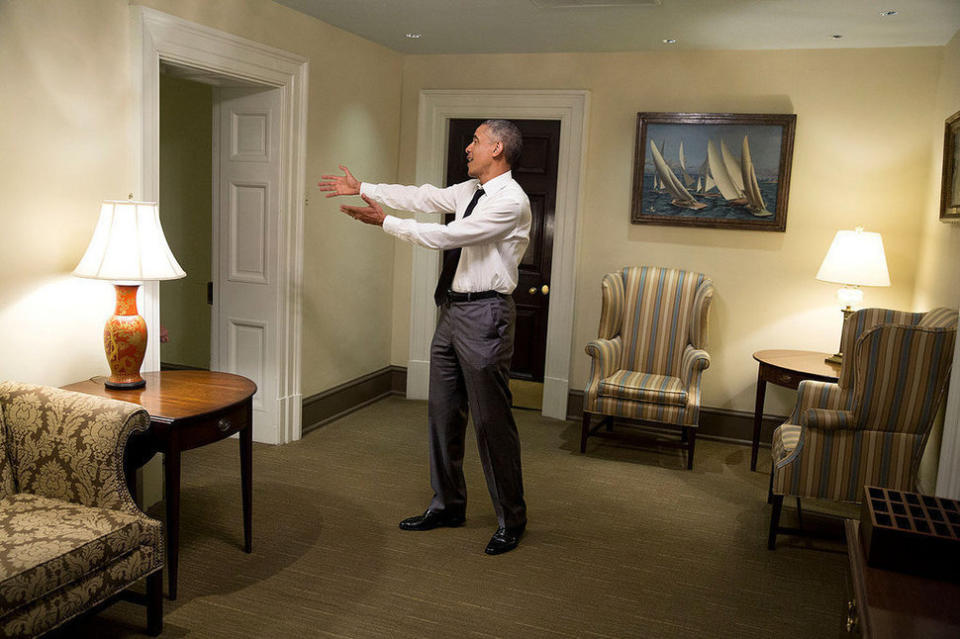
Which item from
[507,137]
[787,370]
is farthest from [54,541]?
[787,370]

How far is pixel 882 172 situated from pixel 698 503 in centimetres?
231

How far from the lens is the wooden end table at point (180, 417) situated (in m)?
2.67

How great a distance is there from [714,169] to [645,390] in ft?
4.95

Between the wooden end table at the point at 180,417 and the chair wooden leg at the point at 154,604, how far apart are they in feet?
0.70

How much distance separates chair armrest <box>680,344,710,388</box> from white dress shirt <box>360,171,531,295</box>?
5.51 ft

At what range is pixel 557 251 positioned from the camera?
538 cm

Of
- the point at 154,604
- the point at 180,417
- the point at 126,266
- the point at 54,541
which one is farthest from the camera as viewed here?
the point at 126,266

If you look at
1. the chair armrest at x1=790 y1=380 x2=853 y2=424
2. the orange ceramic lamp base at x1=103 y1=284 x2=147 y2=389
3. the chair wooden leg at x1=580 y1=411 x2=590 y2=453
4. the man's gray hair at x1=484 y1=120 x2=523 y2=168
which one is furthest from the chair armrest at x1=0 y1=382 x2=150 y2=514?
the chair wooden leg at x1=580 y1=411 x2=590 y2=453

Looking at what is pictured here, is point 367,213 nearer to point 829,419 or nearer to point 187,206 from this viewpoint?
point 829,419

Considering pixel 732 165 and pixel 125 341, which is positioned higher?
pixel 732 165

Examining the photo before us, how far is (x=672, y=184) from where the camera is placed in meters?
5.07

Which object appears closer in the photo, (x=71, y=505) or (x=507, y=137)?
(x=71, y=505)

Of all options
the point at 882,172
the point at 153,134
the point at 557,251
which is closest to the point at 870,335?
the point at 882,172

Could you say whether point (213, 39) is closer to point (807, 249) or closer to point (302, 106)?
point (302, 106)
